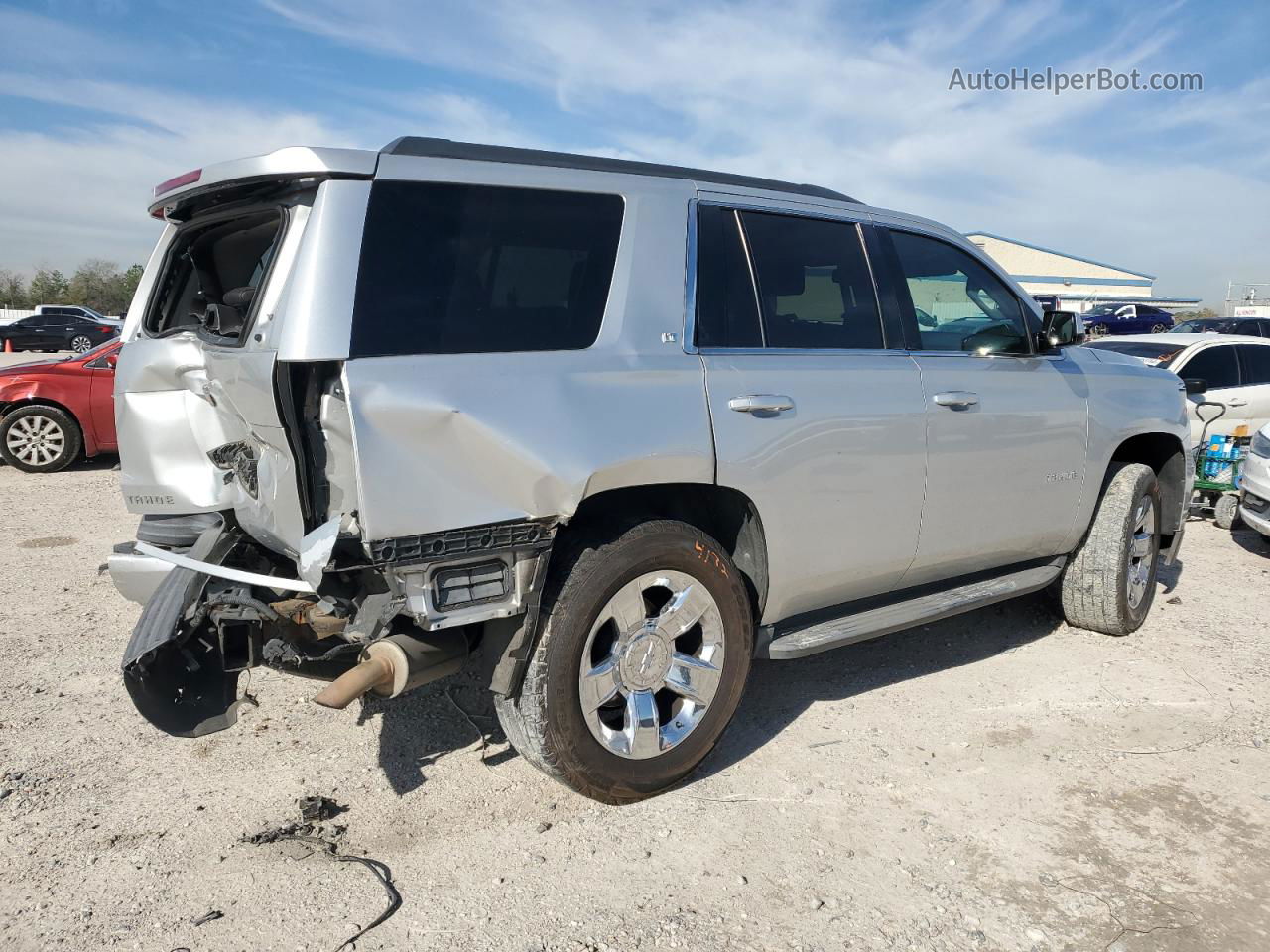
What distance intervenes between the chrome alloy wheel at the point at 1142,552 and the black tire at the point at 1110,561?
5 cm

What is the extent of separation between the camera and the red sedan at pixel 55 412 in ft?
32.0

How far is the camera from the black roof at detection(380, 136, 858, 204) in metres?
2.84

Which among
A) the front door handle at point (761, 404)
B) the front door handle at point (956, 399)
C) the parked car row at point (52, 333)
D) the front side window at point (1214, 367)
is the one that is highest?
the parked car row at point (52, 333)

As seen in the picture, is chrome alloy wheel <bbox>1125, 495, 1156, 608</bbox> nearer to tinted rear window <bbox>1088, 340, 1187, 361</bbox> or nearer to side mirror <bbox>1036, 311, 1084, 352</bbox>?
side mirror <bbox>1036, 311, 1084, 352</bbox>

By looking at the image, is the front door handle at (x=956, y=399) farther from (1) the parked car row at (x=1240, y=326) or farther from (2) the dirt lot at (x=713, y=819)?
(1) the parked car row at (x=1240, y=326)

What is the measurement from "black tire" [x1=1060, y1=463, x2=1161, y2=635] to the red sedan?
9.27 m

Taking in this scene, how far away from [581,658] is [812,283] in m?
1.77

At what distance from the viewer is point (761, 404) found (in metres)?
3.30

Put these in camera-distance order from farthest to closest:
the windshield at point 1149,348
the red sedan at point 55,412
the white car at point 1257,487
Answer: the windshield at point 1149,348, the red sedan at point 55,412, the white car at point 1257,487

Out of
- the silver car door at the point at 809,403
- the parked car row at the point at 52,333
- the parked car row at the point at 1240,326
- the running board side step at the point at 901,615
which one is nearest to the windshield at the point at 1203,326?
the parked car row at the point at 1240,326

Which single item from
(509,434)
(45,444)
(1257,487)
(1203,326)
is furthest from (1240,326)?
(509,434)

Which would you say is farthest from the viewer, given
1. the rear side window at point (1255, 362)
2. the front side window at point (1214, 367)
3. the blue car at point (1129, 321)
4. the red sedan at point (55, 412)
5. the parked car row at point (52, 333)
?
the blue car at point (1129, 321)

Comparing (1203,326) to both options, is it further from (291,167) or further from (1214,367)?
(291,167)

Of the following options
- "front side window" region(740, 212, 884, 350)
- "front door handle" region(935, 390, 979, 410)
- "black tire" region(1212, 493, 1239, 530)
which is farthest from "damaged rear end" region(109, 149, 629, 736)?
"black tire" region(1212, 493, 1239, 530)
